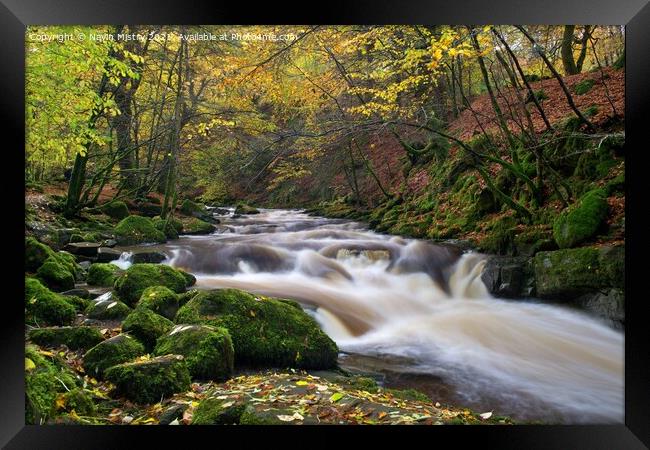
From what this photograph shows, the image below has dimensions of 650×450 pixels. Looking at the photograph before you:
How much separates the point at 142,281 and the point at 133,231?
1.74 ft

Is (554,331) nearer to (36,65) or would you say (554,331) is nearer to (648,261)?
(648,261)

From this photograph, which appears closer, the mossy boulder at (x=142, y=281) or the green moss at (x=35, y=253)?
the green moss at (x=35, y=253)

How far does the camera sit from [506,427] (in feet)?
8.11

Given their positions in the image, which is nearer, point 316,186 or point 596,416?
point 596,416

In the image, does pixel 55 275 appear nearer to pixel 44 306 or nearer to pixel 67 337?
pixel 44 306

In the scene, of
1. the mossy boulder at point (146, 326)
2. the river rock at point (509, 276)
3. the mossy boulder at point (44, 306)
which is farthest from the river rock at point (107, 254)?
the river rock at point (509, 276)

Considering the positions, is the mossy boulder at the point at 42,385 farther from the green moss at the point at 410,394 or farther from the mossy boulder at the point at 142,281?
the green moss at the point at 410,394

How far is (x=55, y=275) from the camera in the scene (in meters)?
3.02

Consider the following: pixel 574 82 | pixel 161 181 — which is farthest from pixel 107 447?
pixel 574 82

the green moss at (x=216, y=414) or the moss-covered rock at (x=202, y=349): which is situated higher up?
the moss-covered rock at (x=202, y=349)

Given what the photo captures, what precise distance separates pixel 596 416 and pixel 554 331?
711 millimetres

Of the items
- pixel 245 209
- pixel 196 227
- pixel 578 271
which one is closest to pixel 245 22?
pixel 245 209

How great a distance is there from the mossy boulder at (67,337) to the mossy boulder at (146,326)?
22 cm

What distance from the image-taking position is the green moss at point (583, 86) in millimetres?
3127
